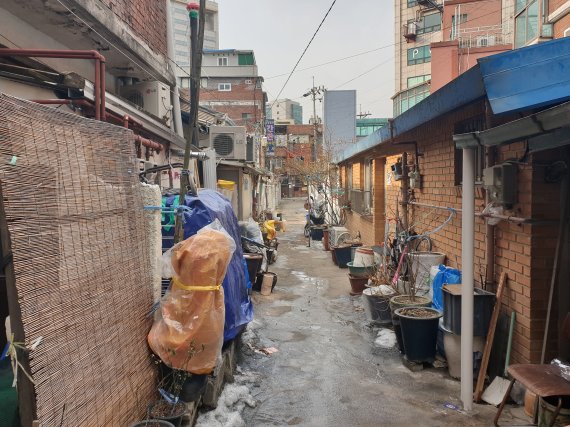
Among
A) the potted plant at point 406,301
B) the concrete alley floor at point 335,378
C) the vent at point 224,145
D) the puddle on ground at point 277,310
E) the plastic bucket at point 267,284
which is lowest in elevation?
the puddle on ground at point 277,310

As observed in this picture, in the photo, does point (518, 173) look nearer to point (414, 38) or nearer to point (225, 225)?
point (225, 225)

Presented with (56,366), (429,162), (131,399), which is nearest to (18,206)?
(56,366)

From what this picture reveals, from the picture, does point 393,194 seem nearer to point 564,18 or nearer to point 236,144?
point 236,144

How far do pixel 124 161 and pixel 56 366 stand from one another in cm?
166

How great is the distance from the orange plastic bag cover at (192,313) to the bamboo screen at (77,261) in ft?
0.63

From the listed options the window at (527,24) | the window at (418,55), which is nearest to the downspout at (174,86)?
the window at (527,24)

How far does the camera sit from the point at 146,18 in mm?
7695

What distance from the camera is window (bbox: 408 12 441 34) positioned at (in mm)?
40375

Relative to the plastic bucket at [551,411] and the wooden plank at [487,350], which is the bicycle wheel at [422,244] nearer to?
the wooden plank at [487,350]

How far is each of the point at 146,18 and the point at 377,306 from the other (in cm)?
608

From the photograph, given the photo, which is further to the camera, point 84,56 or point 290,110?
point 290,110

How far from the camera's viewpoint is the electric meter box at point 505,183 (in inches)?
164

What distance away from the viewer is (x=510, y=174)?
4.16m

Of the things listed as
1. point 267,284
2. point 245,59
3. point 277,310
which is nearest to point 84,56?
point 277,310
